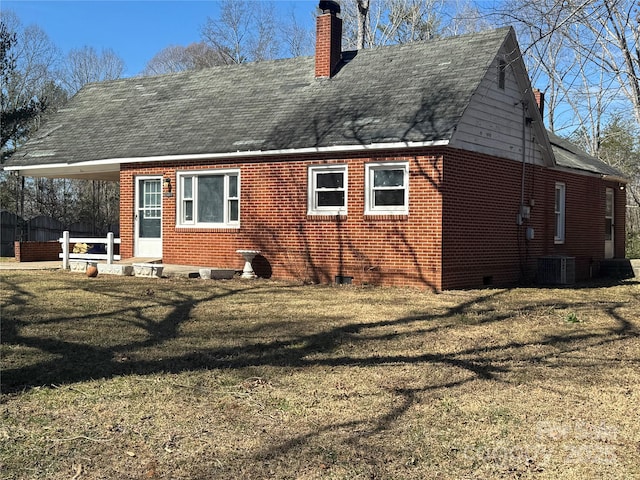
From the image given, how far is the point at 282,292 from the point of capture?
12984 millimetres

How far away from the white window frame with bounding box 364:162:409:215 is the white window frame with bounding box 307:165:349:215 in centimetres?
48

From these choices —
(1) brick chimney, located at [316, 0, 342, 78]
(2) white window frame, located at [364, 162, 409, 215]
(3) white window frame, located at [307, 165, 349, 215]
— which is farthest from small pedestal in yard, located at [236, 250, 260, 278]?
(1) brick chimney, located at [316, 0, 342, 78]

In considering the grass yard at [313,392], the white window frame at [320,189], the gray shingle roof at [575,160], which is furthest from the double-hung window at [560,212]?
the grass yard at [313,392]

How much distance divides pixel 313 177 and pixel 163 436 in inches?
419

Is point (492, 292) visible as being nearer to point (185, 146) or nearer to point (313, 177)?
point (313, 177)

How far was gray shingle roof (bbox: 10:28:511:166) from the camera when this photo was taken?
47.5ft

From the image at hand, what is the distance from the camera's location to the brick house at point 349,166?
14133mm

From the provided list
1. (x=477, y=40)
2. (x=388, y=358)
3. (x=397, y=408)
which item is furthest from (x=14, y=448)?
(x=477, y=40)

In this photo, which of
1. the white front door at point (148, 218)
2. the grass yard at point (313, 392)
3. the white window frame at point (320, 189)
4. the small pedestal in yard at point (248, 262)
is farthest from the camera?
the white front door at point (148, 218)

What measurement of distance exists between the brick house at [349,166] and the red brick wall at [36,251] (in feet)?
9.05

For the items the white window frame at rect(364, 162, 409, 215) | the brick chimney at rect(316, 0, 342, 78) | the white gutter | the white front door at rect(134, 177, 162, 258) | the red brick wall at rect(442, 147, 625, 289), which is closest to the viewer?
the white gutter

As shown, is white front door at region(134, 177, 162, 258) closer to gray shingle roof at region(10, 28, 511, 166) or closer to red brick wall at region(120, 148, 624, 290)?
red brick wall at region(120, 148, 624, 290)

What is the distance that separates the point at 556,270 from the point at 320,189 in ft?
20.0

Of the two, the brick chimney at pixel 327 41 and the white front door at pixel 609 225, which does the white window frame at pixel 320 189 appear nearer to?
the brick chimney at pixel 327 41
